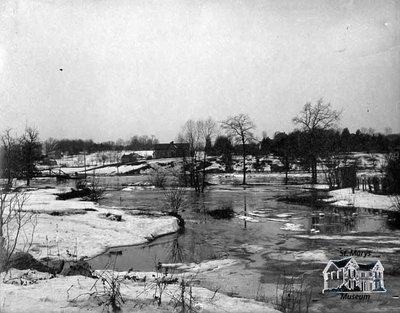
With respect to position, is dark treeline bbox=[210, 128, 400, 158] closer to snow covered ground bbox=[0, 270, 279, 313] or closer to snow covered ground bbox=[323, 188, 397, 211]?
snow covered ground bbox=[323, 188, 397, 211]

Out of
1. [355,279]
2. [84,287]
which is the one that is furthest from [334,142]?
[84,287]

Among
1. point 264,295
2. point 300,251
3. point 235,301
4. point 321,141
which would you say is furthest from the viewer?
point 321,141

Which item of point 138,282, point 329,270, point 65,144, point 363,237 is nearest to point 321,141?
point 363,237

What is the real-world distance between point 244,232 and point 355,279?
28.5 feet

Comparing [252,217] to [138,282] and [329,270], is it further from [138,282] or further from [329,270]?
[138,282]

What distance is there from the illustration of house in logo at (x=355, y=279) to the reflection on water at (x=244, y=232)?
377 cm

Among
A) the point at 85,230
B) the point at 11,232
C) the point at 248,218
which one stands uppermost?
the point at 11,232

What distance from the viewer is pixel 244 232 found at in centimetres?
1728

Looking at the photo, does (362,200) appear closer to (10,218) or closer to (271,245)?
(271,245)

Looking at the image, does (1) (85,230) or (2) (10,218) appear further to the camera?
(1) (85,230)

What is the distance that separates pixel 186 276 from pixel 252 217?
11.9 meters

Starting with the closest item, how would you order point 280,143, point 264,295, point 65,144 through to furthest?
point 264,295, point 280,143, point 65,144

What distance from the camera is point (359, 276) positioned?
8.77 metres

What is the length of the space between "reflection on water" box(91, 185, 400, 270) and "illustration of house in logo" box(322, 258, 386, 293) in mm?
Answer: 3765
